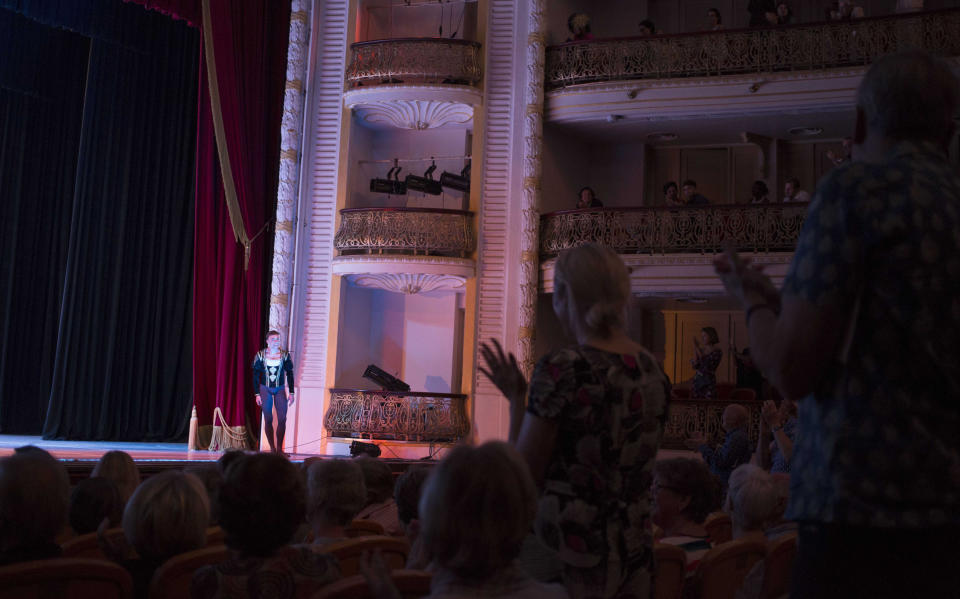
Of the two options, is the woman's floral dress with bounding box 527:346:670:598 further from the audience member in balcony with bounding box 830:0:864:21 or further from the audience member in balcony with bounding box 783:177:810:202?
the audience member in balcony with bounding box 830:0:864:21

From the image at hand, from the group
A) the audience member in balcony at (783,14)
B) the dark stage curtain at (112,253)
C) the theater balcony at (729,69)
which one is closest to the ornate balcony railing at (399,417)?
the dark stage curtain at (112,253)

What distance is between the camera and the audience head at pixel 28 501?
7.71 ft

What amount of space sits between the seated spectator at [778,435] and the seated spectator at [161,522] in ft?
9.82

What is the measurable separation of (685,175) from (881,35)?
151 inches

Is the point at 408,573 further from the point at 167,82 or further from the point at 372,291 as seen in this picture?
the point at 167,82

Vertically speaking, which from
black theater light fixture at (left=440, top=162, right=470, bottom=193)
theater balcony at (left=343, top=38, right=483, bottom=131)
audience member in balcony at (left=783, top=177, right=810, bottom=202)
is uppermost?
theater balcony at (left=343, top=38, right=483, bottom=131)

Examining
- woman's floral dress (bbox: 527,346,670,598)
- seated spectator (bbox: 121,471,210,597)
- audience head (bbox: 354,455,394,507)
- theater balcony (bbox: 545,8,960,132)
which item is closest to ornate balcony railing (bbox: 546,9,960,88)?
theater balcony (bbox: 545,8,960,132)

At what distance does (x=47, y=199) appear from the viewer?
622 inches

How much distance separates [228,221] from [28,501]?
12.3m

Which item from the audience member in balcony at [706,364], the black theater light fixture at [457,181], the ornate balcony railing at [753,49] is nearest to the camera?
the audience member in balcony at [706,364]

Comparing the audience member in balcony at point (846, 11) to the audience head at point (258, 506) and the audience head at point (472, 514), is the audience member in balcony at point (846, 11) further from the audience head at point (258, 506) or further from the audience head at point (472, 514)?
the audience head at point (472, 514)

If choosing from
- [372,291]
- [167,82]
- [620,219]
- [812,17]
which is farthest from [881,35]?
[167,82]

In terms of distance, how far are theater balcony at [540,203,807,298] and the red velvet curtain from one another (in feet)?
13.8

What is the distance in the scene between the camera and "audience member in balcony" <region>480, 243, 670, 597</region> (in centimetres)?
213
